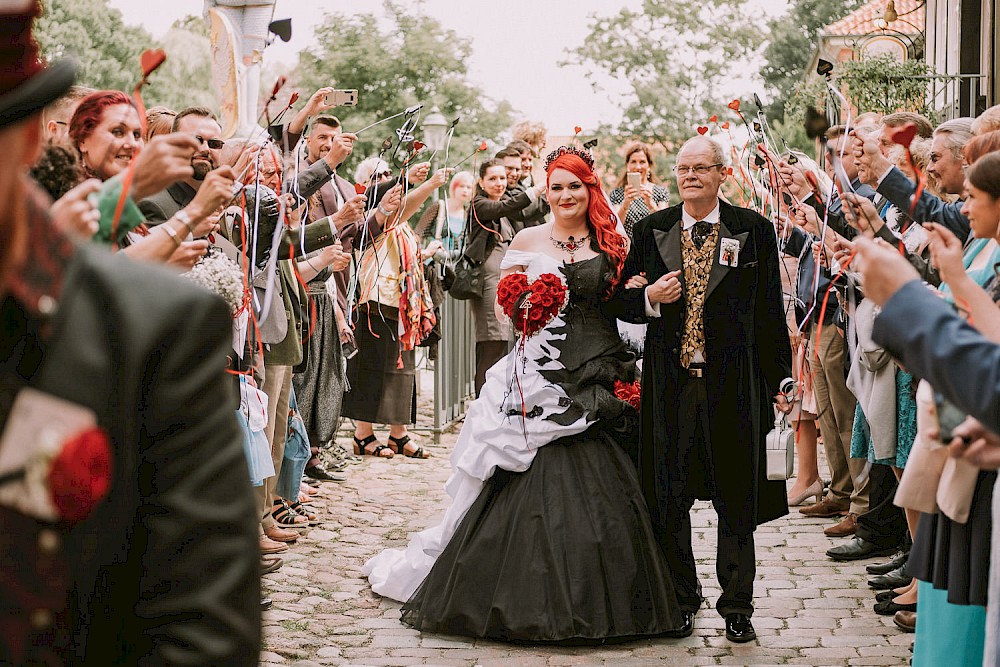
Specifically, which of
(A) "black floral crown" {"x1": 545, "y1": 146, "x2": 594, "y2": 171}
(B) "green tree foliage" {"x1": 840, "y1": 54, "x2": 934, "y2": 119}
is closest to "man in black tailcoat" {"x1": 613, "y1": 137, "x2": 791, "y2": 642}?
(A) "black floral crown" {"x1": 545, "y1": 146, "x2": 594, "y2": 171}

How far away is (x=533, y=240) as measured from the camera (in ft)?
19.8

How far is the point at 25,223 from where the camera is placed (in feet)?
4.01

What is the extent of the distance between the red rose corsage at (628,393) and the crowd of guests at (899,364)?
2.72ft

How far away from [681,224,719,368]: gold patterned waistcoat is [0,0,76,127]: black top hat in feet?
14.6

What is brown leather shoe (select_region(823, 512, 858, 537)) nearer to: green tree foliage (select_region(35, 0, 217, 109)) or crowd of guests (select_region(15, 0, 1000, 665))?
crowd of guests (select_region(15, 0, 1000, 665))

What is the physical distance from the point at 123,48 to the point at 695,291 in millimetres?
45072

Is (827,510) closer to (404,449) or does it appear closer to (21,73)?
(404,449)

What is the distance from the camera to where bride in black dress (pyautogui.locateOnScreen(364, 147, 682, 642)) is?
17.5 ft

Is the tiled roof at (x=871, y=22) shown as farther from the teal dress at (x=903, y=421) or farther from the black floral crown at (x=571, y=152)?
the black floral crown at (x=571, y=152)

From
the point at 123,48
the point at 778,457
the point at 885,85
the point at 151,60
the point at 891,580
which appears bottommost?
the point at 891,580

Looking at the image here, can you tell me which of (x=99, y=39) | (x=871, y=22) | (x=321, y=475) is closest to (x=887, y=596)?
(x=321, y=475)

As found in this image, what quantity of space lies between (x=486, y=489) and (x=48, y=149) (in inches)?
117

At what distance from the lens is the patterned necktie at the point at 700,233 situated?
18.3 ft

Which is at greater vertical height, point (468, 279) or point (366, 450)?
point (468, 279)
